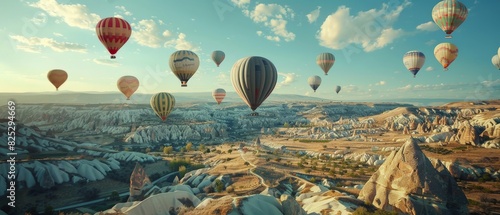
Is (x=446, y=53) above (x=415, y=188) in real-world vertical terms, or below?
above

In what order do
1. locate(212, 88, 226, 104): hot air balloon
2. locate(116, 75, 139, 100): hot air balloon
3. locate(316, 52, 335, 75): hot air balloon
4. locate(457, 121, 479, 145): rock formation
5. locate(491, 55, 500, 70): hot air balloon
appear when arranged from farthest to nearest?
locate(212, 88, 226, 104): hot air balloon
locate(491, 55, 500, 70): hot air balloon
locate(316, 52, 335, 75): hot air balloon
locate(457, 121, 479, 145): rock formation
locate(116, 75, 139, 100): hot air balloon

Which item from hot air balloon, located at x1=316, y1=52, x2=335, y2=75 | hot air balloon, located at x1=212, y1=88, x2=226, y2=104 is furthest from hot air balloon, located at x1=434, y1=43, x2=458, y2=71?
hot air balloon, located at x1=212, y1=88, x2=226, y2=104

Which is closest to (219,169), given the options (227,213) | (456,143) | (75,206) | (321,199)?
(75,206)

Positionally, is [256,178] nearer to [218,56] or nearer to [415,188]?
[415,188]

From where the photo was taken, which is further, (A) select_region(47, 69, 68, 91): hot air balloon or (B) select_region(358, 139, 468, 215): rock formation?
(A) select_region(47, 69, 68, 91): hot air balloon

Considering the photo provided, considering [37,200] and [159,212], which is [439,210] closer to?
[159,212]

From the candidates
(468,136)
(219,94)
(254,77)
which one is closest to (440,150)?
(468,136)

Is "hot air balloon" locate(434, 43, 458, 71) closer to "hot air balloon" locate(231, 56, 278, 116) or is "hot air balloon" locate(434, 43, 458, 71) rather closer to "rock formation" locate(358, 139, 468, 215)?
"rock formation" locate(358, 139, 468, 215)
